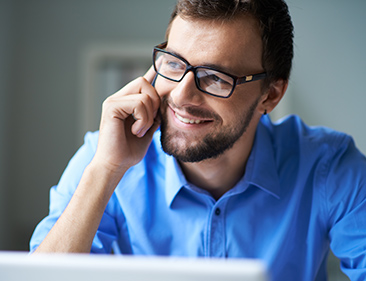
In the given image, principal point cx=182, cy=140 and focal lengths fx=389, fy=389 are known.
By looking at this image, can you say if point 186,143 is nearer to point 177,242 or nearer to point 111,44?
point 177,242

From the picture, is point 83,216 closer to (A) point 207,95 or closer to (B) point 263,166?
(A) point 207,95

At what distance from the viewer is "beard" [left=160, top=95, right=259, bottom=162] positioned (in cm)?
115

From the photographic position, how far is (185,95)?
3.62 ft

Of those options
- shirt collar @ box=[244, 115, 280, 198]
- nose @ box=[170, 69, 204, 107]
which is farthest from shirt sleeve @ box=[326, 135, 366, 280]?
nose @ box=[170, 69, 204, 107]

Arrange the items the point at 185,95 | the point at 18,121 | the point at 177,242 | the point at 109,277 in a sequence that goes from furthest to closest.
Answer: the point at 18,121 < the point at 177,242 < the point at 185,95 < the point at 109,277

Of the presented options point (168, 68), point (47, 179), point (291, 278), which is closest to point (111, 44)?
point (47, 179)

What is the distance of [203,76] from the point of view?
109 cm

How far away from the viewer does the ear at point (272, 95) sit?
1.32 m

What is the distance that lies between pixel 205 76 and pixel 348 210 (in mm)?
591

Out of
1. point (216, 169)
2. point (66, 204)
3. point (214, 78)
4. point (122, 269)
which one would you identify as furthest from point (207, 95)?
point (122, 269)

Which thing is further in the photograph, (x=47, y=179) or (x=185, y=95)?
(x=47, y=179)

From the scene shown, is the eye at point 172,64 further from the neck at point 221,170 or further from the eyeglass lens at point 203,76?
the neck at point 221,170

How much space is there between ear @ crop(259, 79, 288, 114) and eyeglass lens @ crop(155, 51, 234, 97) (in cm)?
24

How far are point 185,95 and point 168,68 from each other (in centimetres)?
11
